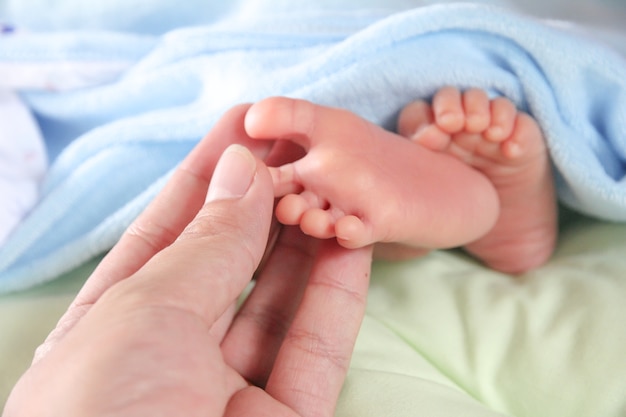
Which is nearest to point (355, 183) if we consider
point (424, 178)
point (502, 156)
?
point (424, 178)

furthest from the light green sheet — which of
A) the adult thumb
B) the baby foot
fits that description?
the adult thumb

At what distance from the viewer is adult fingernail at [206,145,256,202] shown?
18.6 inches

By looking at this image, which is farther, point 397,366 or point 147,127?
point 147,127

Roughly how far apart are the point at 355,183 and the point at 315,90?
18 centimetres

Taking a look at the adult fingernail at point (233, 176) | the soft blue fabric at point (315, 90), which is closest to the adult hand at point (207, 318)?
the adult fingernail at point (233, 176)

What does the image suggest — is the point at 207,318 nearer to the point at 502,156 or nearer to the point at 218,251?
the point at 218,251

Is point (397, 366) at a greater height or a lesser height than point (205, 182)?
lesser

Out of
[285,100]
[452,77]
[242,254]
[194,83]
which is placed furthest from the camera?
[194,83]

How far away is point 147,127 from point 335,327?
0.34 metres

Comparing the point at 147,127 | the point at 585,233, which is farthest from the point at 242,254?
the point at 585,233

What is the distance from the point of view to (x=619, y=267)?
2.11ft

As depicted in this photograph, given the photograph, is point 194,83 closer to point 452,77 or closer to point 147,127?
point 147,127

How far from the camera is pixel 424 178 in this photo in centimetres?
58

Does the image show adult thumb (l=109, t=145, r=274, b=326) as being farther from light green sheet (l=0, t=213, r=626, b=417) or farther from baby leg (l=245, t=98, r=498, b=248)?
light green sheet (l=0, t=213, r=626, b=417)
